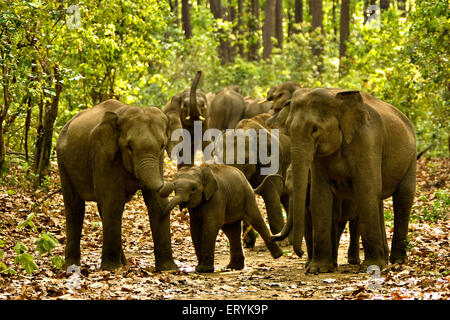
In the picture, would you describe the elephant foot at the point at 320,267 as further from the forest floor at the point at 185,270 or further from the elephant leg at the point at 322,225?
the forest floor at the point at 185,270

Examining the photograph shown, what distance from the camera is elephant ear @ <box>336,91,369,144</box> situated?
10.3m

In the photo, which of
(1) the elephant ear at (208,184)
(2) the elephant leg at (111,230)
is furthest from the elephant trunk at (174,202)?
(2) the elephant leg at (111,230)

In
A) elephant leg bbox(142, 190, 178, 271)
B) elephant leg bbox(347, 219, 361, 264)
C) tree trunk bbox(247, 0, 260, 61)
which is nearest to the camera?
elephant leg bbox(142, 190, 178, 271)

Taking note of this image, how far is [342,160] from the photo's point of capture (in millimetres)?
10539

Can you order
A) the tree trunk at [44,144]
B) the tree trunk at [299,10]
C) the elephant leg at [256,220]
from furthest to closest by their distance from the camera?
the tree trunk at [299,10]
the tree trunk at [44,144]
the elephant leg at [256,220]

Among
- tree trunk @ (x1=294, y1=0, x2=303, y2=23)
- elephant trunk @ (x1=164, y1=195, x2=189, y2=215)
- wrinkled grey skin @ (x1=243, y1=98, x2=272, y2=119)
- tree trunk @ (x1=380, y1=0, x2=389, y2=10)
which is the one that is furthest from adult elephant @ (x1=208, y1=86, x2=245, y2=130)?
tree trunk @ (x1=294, y1=0, x2=303, y2=23)

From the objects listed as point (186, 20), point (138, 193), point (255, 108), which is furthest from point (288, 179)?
point (186, 20)

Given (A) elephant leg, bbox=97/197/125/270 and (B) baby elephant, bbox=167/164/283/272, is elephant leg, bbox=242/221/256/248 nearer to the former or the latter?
(B) baby elephant, bbox=167/164/283/272

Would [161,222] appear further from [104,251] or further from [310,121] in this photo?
[310,121]

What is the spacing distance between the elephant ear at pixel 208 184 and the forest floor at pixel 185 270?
1037 mm

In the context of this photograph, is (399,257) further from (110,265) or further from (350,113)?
(110,265)

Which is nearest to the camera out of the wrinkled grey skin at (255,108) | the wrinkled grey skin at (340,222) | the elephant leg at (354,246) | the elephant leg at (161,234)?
the elephant leg at (161,234)

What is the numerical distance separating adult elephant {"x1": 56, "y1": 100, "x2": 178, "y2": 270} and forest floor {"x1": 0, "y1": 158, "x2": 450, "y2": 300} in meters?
0.40

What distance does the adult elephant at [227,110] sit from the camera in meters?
24.7
